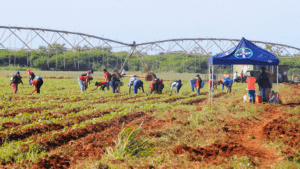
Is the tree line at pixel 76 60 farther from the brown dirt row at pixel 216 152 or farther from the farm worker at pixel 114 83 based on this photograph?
the brown dirt row at pixel 216 152

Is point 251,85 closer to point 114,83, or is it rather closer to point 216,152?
point 216,152

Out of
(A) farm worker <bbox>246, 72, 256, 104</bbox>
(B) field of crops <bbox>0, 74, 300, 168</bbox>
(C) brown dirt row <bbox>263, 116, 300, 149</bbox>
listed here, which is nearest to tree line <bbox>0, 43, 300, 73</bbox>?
(A) farm worker <bbox>246, 72, 256, 104</bbox>

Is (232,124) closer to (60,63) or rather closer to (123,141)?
(123,141)

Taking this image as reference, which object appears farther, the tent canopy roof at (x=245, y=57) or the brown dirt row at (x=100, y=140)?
the tent canopy roof at (x=245, y=57)

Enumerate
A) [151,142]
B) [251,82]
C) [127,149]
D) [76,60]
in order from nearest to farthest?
[127,149], [151,142], [251,82], [76,60]

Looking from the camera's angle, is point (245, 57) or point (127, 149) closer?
point (127, 149)

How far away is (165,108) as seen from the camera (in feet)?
41.0

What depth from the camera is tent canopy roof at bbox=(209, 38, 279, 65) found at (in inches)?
521

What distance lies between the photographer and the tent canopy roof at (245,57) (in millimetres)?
13227

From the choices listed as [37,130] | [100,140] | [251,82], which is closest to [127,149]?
[100,140]

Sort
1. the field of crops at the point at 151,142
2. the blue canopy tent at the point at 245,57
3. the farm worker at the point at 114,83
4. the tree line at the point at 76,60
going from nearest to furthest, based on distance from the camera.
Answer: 1. the field of crops at the point at 151,142
2. the blue canopy tent at the point at 245,57
3. the farm worker at the point at 114,83
4. the tree line at the point at 76,60

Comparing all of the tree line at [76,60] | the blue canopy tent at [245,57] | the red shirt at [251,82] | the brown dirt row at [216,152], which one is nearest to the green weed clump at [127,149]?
the brown dirt row at [216,152]

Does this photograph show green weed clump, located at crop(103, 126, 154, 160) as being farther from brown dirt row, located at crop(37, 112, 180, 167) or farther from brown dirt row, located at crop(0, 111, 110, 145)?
brown dirt row, located at crop(0, 111, 110, 145)

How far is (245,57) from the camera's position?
13.4 metres
